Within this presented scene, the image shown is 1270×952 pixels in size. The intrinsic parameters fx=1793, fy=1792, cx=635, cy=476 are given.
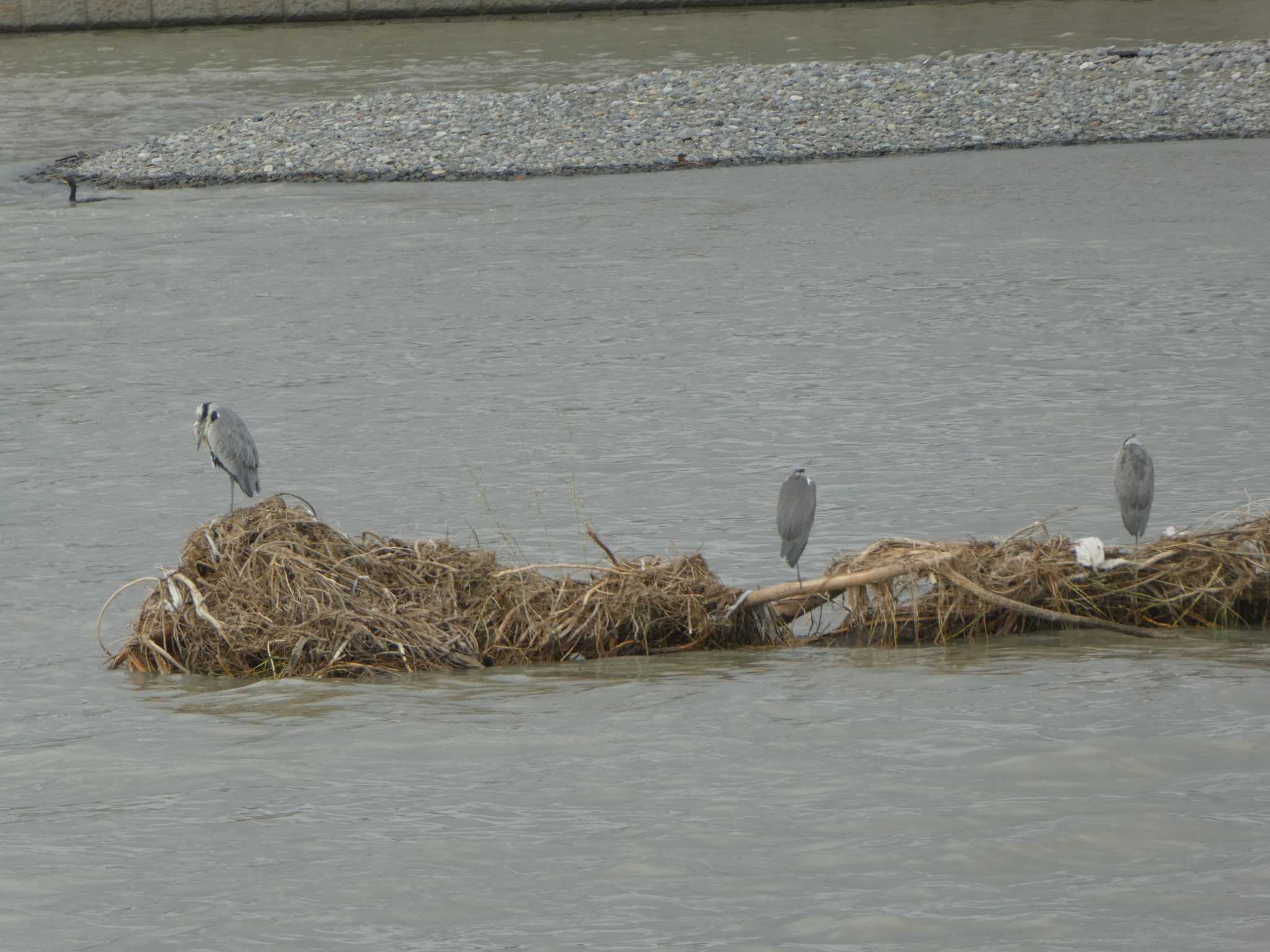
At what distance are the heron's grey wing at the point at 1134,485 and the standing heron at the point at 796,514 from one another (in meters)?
1.32

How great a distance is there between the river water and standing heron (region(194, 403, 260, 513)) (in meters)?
0.55

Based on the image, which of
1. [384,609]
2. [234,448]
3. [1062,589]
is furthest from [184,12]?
[1062,589]

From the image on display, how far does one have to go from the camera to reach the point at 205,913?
4617 millimetres

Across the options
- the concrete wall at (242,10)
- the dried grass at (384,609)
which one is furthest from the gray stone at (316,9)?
the dried grass at (384,609)

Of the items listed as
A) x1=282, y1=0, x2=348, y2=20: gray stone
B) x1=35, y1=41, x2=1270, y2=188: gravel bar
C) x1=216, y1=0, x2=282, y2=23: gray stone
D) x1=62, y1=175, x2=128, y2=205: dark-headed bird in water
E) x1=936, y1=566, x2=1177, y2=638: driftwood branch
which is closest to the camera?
x1=936, y1=566, x2=1177, y2=638: driftwood branch

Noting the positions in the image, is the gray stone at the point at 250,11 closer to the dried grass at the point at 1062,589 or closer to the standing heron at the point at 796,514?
the standing heron at the point at 796,514

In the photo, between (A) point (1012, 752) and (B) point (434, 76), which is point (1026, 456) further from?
(B) point (434, 76)

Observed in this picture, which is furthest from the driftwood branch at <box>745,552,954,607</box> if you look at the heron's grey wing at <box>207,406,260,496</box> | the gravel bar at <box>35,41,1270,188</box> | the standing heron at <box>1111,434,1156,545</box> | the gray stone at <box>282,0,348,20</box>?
the gray stone at <box>282,0,348,20</box>

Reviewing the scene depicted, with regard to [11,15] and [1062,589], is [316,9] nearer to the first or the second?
[11,15]

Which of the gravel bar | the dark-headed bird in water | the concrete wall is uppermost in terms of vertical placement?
the concrete wall

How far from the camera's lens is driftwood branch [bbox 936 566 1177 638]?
679 centimetres

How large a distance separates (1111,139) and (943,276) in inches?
342

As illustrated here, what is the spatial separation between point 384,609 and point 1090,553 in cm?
273

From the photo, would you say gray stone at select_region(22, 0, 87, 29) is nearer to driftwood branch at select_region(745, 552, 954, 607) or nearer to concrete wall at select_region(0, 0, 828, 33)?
concrete wall at select_region(0, 0, 828, 33)
